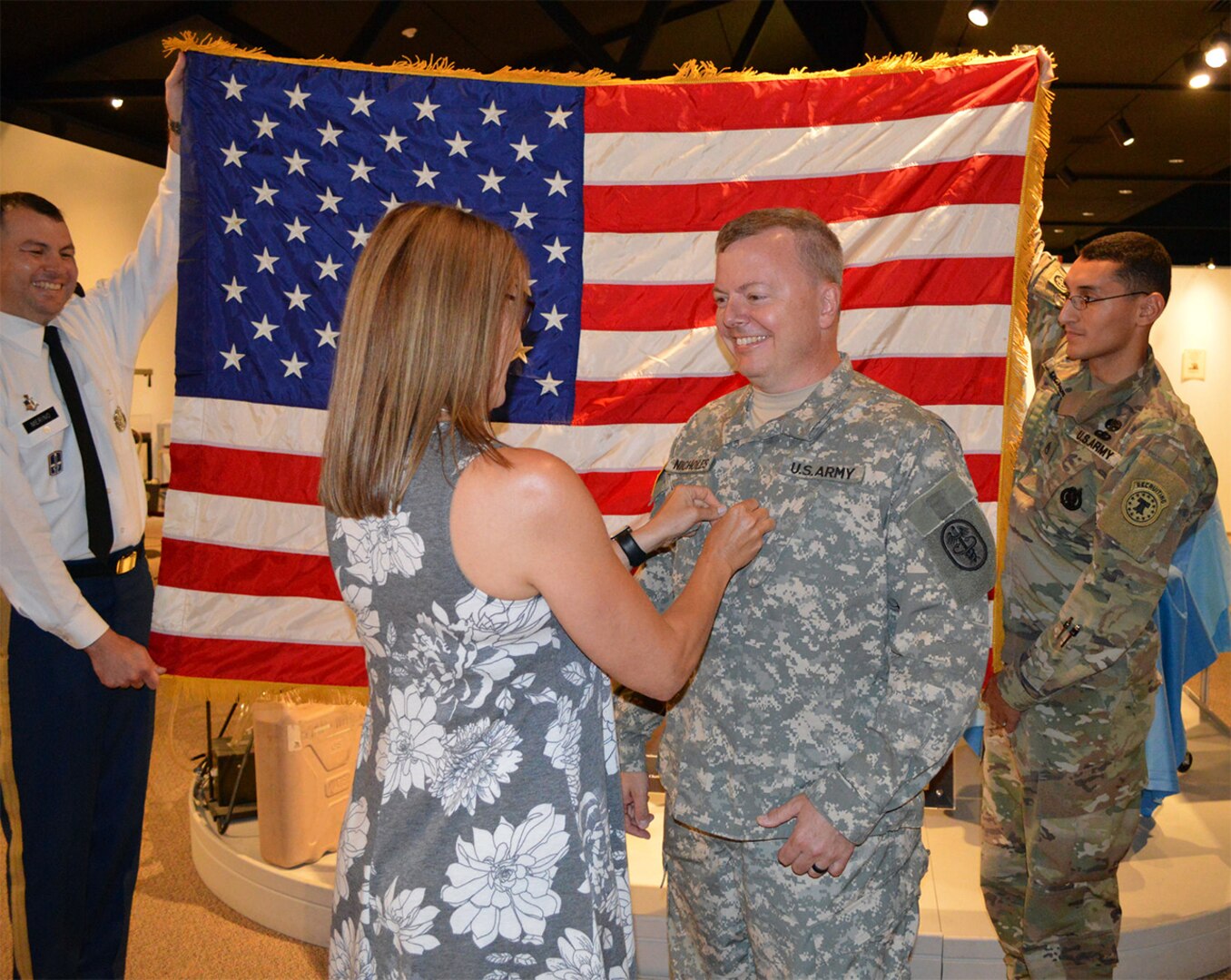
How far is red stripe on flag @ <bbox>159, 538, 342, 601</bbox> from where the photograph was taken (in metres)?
2.73

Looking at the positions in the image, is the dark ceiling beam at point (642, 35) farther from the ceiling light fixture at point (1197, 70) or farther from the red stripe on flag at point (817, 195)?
the red stripe on flag at point (817, 195)

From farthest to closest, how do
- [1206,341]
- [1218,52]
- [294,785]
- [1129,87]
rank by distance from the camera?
[1206,341] < [1129,87] < [1218,52] < [294,785]

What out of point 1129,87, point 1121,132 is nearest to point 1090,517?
point 1129,87

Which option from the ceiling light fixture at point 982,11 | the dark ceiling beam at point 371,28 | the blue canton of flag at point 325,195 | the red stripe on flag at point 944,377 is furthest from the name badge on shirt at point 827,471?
the dark ceiling beam at point 371,28

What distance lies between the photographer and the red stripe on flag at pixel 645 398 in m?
2.76

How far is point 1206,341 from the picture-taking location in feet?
30.0

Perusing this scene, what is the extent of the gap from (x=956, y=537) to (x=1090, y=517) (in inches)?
39.7

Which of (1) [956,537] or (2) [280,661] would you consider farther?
(2) [280,661]

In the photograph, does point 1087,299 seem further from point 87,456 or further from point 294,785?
point 294,785

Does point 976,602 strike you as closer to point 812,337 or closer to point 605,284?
point 812,337

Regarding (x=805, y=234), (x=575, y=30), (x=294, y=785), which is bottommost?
(x=294, y=785)

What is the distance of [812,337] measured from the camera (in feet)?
5.48

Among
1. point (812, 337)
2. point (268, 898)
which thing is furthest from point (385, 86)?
point (268, 898)

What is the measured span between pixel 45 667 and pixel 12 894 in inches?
19.4
